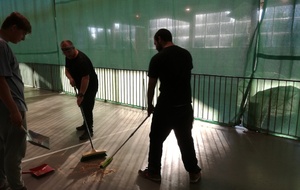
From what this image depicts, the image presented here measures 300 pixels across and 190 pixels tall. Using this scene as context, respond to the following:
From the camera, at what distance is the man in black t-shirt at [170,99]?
185cm

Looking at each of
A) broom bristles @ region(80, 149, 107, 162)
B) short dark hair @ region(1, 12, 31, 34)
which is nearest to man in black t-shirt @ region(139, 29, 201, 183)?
broom bristles @ region(80, 149, 107, 162)

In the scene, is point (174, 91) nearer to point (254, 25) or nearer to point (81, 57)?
point (81, 57)

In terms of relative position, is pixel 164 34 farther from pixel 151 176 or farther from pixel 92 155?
pixel 92 155

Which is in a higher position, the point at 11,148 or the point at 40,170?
the point at 11,148

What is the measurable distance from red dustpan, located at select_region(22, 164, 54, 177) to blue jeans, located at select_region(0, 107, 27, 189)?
0.40 metres

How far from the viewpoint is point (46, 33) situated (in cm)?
630

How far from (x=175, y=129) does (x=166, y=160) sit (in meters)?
0.70

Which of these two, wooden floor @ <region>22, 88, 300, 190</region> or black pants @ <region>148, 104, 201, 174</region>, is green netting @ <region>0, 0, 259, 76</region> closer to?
wooden floor @ <region>22, 88, 300, 190</region>

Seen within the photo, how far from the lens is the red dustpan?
2.25 meters

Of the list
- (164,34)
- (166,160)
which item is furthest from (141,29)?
(166,160)

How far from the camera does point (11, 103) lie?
4.96 ft

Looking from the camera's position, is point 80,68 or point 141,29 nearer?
point 80,68

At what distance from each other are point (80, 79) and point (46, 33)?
415 cm

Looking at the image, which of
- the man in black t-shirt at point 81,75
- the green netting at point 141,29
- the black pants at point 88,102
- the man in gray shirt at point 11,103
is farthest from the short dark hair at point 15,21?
the green netting at point 141,29
